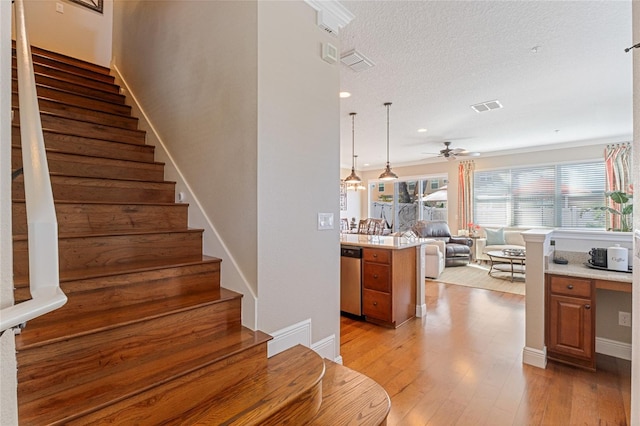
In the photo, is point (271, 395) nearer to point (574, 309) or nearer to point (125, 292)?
point (125, 292)

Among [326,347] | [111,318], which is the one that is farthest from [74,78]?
[326,347]

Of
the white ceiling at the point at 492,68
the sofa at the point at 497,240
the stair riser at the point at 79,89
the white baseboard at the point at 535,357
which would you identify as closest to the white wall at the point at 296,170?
the white ceiling at the point at 492,68

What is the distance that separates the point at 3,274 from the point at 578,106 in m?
5.90

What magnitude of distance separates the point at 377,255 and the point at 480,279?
3.26m

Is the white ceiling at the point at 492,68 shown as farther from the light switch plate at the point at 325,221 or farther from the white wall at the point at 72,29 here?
the white wall at the point at 72,29

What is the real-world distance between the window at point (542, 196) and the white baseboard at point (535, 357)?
5032mm

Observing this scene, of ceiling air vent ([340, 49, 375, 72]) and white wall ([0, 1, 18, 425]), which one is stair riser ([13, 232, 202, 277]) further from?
ceiling air vent ([340, 49, 375, 72])

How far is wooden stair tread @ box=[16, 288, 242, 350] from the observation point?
3.92ft

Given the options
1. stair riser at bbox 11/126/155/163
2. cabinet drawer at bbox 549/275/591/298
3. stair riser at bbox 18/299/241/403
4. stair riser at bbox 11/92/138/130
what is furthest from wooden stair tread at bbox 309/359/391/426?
stair riser at bbox 11/92/138/130

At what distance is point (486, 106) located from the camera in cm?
429

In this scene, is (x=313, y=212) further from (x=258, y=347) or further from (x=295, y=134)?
(x=258, y=347)

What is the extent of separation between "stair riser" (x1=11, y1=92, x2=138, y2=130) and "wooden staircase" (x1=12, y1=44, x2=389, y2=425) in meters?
0.17

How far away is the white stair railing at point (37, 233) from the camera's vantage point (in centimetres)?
61

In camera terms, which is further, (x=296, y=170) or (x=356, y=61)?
(x=356, y=61)
